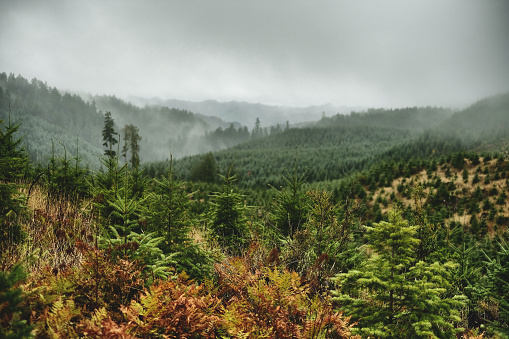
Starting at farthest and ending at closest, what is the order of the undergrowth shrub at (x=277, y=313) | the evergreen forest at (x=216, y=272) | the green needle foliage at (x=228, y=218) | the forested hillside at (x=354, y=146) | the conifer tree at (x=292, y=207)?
the forested hillside at (x=354, y=146) < the conifer tree at (x=292, y=207) < the green needle foliage at (x=228, y=218) < the undergrowth shrub at (x=277, y=313) < the evergreen forest at (x=216, y=272)

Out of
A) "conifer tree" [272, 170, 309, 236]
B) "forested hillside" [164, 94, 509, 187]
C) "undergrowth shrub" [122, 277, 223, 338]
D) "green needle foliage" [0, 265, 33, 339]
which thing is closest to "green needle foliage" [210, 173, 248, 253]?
"conifer tree" [272, 170, 309, 236]

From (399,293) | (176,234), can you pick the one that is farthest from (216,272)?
(399,293)

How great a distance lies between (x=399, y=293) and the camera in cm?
302

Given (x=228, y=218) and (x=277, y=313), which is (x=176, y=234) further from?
(x=228, y=218)

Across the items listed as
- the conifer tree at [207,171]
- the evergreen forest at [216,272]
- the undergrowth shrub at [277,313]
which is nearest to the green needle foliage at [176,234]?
the evergreen forest at [216,272]

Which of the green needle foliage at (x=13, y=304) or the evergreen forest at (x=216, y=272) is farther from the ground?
the green needle foliage at (x=13, y=304)

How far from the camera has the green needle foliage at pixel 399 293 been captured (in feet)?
8.98

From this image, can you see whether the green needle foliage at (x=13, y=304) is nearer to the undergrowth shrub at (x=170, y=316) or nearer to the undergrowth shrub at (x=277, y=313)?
the undergrowth shrub at (x=170, y=316)

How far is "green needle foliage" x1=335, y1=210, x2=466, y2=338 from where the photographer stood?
274cm

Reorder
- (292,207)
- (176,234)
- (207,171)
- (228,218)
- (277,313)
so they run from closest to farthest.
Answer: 1. (277,313)
2. (176,234)
3. (228,218)
4. (292,207)
5. (207,171)

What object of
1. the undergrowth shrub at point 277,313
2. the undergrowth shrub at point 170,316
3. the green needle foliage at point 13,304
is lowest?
the undergrowth shrub at point 277,313

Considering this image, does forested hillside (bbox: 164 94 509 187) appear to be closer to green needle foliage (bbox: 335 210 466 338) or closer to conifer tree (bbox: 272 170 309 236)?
conifer tree (bbox: 272 170 309 236)

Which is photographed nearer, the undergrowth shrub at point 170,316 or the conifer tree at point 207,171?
the undergrowth shrub at point 170,316

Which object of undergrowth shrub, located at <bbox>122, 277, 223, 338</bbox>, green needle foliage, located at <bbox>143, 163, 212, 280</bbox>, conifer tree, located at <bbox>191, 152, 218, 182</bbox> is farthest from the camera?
conifer tree, located at <bbox>191, 152, 218, 182</bbox>
